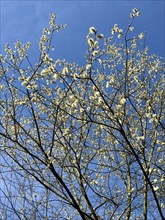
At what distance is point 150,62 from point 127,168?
2.26 metres

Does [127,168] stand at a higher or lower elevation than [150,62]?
lower

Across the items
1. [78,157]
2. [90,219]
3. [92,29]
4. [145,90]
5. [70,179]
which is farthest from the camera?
[70,179]

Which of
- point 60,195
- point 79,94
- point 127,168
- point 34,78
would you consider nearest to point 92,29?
point 34,78

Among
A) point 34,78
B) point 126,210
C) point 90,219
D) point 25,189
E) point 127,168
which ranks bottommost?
point 90,219

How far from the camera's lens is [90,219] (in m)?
5.74

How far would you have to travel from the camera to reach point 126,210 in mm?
6621

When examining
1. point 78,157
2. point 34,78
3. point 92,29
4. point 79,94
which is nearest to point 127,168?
point 78,157

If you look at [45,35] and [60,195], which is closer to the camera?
[60,195]

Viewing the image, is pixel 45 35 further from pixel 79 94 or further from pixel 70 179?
pixel 70 179

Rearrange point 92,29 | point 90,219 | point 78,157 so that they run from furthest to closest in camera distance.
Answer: point 78,157, point 90,219, point 92,29

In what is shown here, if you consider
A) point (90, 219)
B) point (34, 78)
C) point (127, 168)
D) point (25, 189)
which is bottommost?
point (90, 219)

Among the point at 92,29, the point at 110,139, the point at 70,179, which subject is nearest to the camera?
the point at 92,29

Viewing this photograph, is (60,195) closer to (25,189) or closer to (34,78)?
(25,189)

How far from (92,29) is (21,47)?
2.62 metres
